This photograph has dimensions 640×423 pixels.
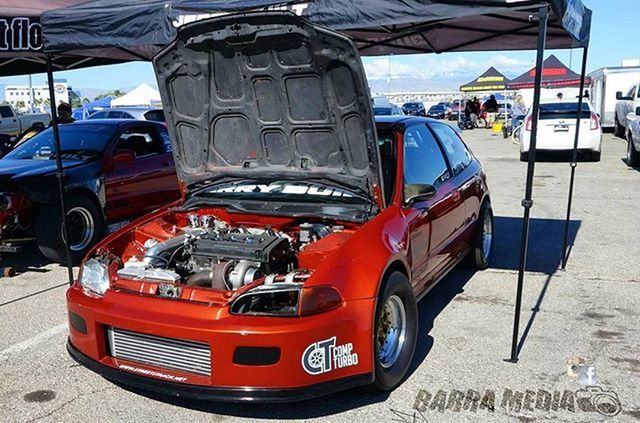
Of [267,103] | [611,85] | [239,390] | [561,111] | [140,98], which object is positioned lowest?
[239,390]

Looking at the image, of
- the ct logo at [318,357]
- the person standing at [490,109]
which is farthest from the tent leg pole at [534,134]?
the person standing at [490,109]

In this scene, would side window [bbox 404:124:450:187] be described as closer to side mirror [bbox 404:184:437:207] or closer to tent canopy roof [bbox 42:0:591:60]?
side mirror [bbox 404:184:437:207]

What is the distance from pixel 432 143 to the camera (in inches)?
205

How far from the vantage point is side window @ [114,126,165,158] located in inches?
304

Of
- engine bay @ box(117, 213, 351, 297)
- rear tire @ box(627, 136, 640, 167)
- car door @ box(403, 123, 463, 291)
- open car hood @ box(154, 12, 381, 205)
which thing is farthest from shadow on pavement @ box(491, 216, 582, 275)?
rear tire @ box(627, 136, 640, 167)

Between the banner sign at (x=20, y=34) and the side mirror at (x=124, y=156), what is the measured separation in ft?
6.61

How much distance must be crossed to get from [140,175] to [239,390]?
5027 millimetres

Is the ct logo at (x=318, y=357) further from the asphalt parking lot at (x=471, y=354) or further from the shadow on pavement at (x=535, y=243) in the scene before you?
the shadow on pavement at (x=535, y=243)

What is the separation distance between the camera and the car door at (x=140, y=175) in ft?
23.9

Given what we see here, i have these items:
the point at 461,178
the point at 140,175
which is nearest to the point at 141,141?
the point at 140,175

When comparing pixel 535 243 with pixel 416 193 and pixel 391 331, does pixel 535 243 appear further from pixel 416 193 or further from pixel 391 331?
pixel 391 331

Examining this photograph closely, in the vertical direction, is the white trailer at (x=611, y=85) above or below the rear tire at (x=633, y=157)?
above

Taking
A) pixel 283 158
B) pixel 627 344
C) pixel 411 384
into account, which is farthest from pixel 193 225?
pixel 627 344

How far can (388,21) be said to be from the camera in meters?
3.79
